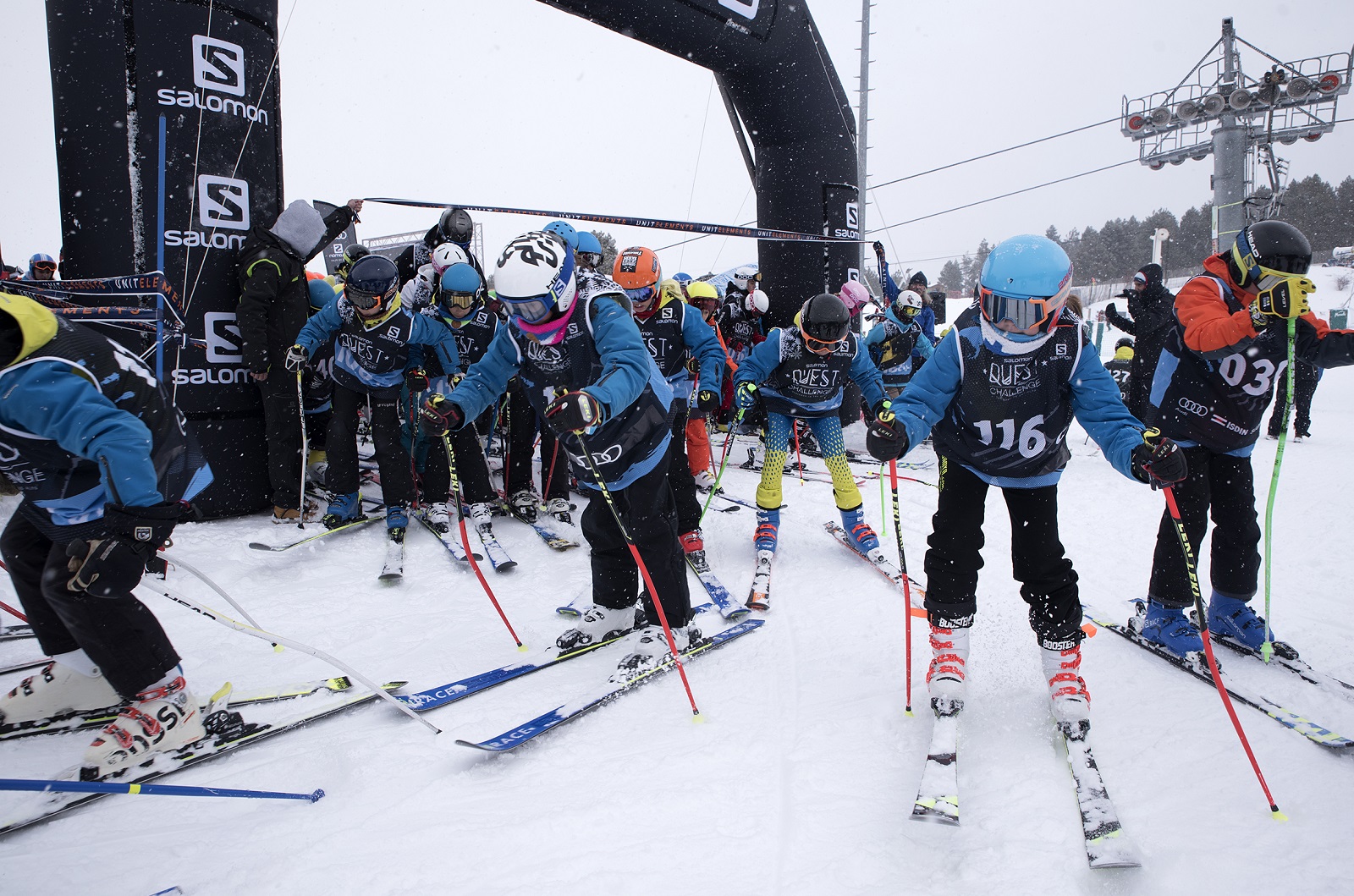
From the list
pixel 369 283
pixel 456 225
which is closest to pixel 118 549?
pixel 369 283

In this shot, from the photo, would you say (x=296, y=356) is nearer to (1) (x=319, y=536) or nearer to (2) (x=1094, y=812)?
(1) (x=319, y=536)

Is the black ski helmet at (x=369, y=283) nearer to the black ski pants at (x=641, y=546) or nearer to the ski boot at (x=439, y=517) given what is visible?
the ski boot at (x=439, y=517)

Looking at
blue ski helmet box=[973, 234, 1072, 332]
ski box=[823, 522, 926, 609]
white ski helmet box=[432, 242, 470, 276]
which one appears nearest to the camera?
blue ski helmet box=[973, 234, 1072, 332]

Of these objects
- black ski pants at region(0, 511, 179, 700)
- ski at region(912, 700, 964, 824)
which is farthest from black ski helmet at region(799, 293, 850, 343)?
black ski pants at region(0, 511, 179, 700)

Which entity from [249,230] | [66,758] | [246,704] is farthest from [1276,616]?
[249,230]

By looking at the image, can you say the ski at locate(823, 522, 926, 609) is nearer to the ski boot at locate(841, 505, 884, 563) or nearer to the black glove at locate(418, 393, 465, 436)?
the ski boot at locate(841, 505, 884, 563)

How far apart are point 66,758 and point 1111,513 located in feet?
23.0

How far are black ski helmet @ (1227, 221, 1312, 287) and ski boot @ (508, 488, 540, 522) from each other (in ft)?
15.9

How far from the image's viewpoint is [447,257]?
5840 millimetres

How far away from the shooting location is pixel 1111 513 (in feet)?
19.9

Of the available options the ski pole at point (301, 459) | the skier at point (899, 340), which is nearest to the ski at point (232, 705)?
the ski pole at point (301, 459)

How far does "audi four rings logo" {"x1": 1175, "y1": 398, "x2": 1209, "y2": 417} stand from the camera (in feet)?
10.8

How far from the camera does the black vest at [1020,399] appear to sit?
9.02 feet

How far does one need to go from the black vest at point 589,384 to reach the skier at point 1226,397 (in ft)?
8.10
